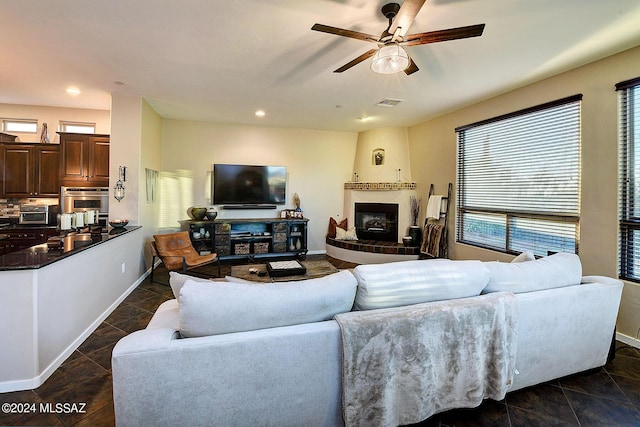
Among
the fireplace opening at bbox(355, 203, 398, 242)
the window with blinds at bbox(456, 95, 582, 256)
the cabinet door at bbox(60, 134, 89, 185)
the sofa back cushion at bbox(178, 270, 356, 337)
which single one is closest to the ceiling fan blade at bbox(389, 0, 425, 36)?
the sofa back cushion at bbox(178, 270, 356, 337)

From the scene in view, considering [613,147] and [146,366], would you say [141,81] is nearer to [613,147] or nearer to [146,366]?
[146,366]

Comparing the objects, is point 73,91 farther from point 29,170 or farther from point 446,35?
point 446,35

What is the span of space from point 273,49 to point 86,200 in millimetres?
3743

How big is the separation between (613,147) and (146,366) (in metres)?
4.19

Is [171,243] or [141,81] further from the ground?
[141,81]

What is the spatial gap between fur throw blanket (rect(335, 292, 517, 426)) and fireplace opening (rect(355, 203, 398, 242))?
13.6 ft

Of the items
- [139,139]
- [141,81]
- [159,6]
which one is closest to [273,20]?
[159,6]

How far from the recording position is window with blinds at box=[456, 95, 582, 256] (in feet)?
10.7

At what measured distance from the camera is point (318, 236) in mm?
6500

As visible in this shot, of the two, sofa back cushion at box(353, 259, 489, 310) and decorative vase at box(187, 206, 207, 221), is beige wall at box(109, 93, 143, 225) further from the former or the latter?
sofa back cushion at box(353, 259, 489, 310)

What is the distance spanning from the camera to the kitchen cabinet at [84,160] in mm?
4312

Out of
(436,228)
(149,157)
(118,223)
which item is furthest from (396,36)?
(149,157)

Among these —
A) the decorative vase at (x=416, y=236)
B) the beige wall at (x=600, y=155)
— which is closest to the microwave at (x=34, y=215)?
the decorative vase at (x=416, y=236)

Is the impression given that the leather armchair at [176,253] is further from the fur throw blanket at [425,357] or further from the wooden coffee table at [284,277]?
the fur throw blanket at [425,357]
